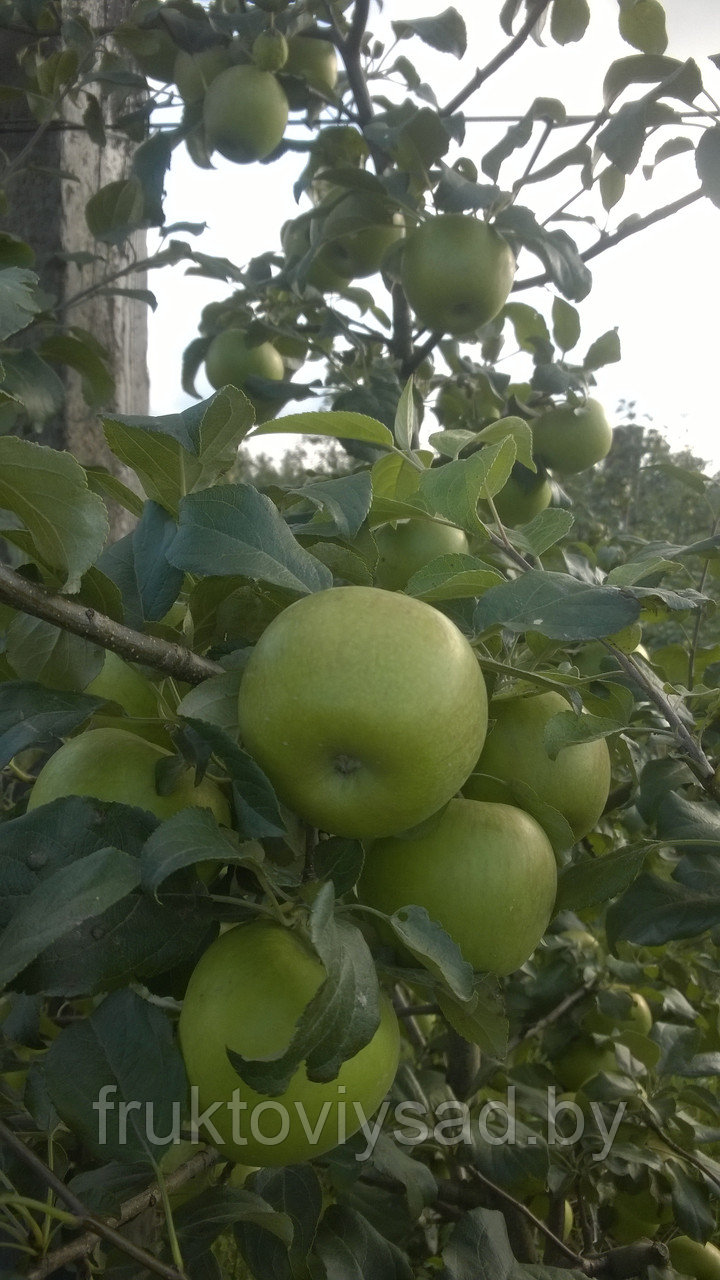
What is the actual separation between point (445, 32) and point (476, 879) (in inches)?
52.7

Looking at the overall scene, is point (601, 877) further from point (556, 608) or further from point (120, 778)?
point (120, 778)

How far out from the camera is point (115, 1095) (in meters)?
0.49

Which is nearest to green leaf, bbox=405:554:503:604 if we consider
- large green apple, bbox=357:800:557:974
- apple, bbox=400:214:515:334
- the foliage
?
the foliage

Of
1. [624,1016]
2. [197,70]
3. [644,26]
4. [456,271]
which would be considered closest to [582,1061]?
[624,1016]

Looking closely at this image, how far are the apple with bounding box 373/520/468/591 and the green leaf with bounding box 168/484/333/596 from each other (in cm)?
26

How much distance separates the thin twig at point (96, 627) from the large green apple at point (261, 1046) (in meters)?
0.15

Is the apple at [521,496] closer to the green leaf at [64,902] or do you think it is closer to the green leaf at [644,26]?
the green leaf at [644,26]

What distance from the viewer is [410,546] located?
75cm

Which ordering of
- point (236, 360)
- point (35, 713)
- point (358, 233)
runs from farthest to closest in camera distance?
point (236, 360) → point (358, 233) → point (35, 713)

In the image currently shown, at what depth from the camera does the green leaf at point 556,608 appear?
19.5 inches

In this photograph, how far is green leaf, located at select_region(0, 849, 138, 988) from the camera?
0.39 metres

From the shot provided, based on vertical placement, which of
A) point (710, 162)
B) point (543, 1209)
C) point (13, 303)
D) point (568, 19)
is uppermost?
point (568, 19)

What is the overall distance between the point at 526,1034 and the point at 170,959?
803 millimetres

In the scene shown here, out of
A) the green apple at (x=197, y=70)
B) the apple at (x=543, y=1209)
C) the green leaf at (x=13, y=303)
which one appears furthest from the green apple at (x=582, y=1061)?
the green apple at (x=197, y=70)
